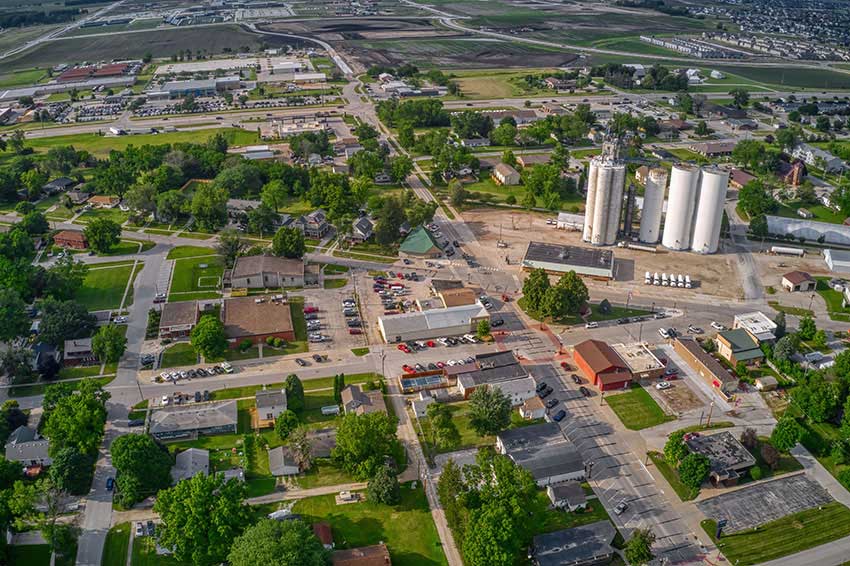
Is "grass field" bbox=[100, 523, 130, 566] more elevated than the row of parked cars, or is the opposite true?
the row of parked cars

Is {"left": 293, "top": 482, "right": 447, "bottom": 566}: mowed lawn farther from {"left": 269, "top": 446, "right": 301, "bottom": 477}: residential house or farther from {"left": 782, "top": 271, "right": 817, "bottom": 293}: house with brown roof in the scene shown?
{"left": 782, "top": 271, "right": 817, "bottom": 293}: house with brown roof

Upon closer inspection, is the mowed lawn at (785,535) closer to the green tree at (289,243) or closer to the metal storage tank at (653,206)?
the metal storage tank at (653,206)

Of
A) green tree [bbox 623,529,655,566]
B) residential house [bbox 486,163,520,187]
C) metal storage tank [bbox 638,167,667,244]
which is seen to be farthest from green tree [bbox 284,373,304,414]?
residential house [bbox 486,163,520,187]

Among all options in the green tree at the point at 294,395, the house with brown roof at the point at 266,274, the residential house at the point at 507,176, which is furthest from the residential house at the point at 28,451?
the residential house at the point at 507,176

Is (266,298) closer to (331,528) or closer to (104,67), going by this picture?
(331,528)

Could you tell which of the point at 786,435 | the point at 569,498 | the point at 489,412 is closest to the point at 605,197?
the point at 786,435

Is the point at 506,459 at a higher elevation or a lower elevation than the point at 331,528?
higher

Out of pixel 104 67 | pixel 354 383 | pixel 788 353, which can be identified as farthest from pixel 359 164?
pixel 104 67
